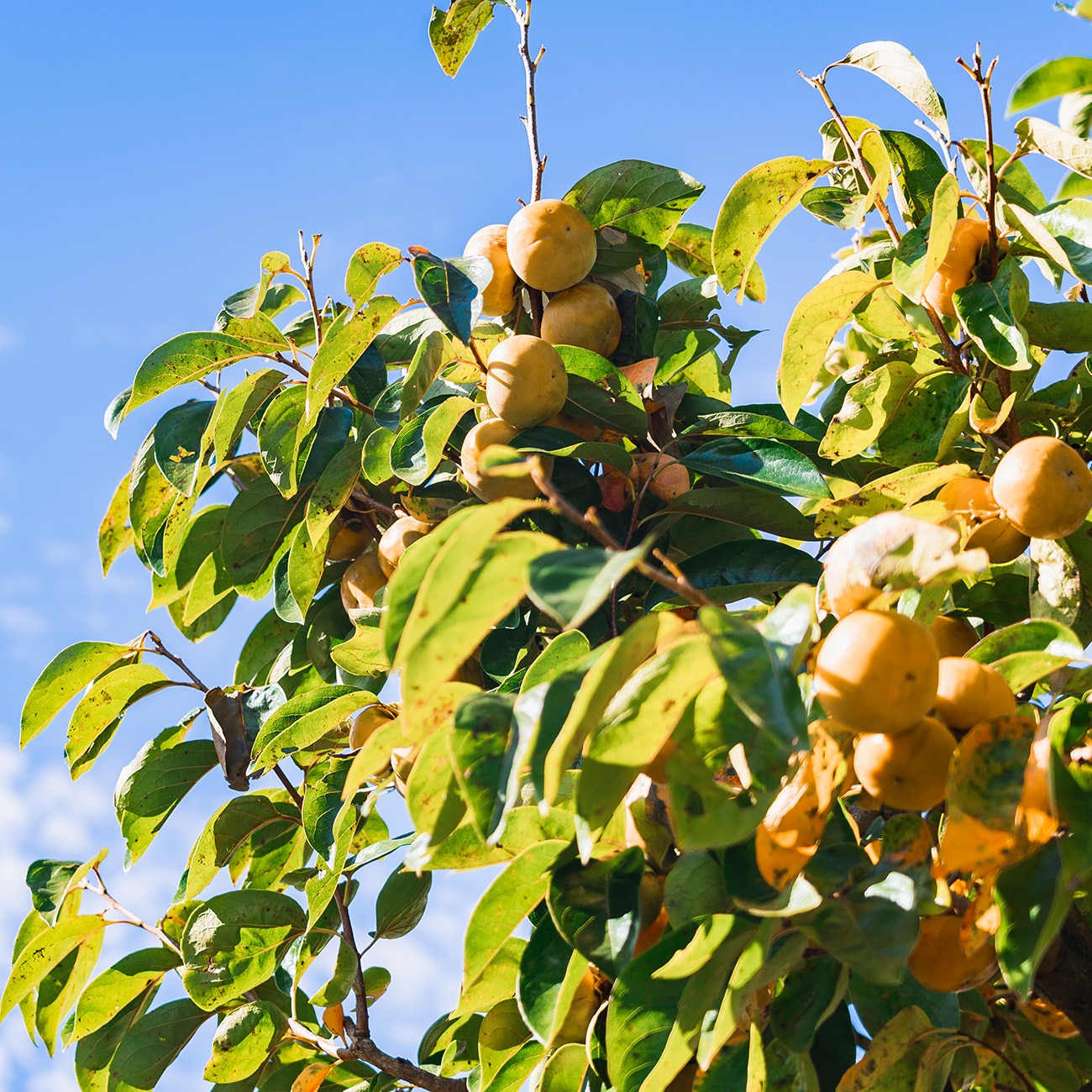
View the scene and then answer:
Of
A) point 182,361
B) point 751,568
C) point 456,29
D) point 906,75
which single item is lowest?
point 751,568

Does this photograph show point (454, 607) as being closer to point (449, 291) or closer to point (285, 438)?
point (449, 291)

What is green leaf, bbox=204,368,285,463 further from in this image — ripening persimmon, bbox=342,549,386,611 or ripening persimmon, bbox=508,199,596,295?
ripening persimmon, bbox=508,199,596,295

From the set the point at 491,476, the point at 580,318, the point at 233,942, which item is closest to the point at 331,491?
the point at 491,476

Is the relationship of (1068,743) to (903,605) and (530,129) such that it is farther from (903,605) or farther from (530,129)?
(530,129)

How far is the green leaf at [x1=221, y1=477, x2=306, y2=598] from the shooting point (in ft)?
8.09

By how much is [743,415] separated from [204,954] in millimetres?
1421

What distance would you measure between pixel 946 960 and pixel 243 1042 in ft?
4.96

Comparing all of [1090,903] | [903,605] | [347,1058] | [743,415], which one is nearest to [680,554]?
[743,415]

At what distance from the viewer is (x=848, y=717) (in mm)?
1184

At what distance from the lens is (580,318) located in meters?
2.16

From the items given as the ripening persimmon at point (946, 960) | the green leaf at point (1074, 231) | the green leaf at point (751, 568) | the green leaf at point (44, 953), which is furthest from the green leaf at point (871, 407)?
the green leaf at point (44, 953)

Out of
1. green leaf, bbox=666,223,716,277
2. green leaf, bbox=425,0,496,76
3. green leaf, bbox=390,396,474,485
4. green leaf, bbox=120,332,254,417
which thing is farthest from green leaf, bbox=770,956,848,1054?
green leaf, bbox=425,0,496,76

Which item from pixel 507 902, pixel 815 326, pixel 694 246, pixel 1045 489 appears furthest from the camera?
pixel 694 246

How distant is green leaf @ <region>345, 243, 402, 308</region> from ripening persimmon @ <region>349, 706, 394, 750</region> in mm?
723
